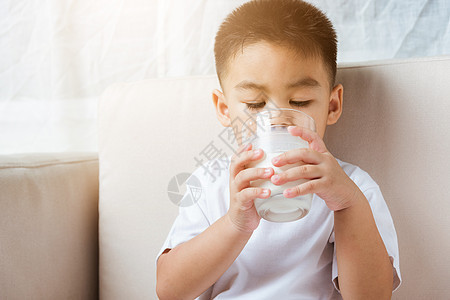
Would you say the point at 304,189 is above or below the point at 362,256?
above

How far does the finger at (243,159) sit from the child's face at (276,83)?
19 centimetres

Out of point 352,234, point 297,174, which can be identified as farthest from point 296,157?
point 352,234

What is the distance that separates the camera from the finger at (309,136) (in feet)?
2.01

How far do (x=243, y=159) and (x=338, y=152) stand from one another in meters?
0.44

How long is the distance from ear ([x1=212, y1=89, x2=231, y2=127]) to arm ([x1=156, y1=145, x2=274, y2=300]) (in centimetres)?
26

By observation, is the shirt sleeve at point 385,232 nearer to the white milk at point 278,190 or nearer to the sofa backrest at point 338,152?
the sofa backrest at point 338,152

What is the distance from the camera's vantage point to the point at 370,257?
2.46 ft

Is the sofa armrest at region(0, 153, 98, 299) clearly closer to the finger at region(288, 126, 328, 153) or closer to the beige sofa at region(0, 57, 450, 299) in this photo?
the beige sofa at region(0, 57, 450, 299)

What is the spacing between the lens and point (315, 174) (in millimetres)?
619

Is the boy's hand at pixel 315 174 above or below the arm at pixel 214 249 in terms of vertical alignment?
above

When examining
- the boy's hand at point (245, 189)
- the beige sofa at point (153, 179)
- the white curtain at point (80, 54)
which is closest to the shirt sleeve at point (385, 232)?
the beige sofa at point (153, 179)

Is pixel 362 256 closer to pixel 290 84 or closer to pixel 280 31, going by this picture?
pixel 290 84

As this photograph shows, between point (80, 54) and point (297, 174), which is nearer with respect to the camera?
point (297, 174)

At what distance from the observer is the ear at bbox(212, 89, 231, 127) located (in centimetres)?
96
